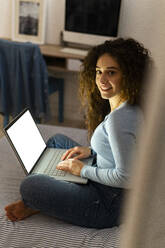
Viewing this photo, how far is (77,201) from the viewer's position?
102 cm

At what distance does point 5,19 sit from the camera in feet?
9.27

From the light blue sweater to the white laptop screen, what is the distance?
0.29 metres

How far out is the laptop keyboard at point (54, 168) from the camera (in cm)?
119

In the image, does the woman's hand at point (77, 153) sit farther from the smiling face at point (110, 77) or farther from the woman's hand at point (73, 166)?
the smiling face at point (110, 77)

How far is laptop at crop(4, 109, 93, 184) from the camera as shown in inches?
46.4

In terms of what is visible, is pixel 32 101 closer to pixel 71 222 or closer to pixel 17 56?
pixel 17 56

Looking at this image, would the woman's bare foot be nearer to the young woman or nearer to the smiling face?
the young woman

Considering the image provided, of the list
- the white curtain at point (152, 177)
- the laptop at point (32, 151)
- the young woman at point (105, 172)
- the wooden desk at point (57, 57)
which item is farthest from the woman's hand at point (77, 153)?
the wooden desk at point (57, 57)

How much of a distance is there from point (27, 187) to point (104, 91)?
0.47m

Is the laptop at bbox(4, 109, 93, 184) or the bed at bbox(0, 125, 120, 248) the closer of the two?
the bed at bbox(0, 125, 120, 248)

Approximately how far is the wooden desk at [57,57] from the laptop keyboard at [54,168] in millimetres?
1200

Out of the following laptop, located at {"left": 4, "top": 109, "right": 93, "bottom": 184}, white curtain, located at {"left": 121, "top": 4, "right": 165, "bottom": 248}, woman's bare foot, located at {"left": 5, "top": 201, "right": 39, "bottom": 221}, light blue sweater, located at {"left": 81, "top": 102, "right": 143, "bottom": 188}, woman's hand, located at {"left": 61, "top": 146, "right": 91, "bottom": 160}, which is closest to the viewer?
white curtain, located at {"left": 121, "top": 4, "right": 165, "bottom": 248}

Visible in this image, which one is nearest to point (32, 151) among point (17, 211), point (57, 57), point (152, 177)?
point (17, 211)

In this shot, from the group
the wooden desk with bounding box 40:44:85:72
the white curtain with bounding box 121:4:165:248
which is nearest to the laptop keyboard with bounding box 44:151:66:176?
the white curtain with bounding box 121:4:165:248
